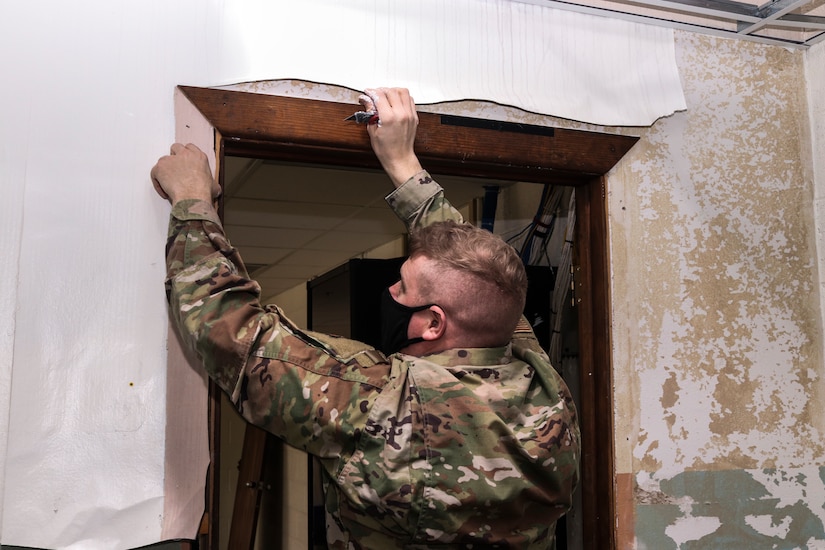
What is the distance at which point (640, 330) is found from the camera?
1791 millimetres

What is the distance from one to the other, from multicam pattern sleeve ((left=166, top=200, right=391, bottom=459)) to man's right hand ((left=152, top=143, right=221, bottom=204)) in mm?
96

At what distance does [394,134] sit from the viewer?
5.14 ft

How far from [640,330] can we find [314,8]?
1034mm

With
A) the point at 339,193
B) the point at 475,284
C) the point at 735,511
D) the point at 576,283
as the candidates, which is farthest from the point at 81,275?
the point at 339,193

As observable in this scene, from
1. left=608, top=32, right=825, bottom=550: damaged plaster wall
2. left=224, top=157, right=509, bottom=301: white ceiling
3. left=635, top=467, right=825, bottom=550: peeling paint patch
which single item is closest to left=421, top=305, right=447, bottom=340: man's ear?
left=608, top=32, right=825, bottom=550: damaged plaster wall

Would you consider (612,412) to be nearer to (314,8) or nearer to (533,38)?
(533,38)

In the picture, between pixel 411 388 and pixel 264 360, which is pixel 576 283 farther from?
pixel 264 360

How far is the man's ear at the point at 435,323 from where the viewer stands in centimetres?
135

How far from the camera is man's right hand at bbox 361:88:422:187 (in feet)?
5.13

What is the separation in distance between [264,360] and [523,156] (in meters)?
0.80

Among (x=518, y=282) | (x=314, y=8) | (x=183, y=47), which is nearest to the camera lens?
(x=518, y=282)

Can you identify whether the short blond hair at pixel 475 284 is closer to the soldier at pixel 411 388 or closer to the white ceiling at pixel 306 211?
the soldier at pixel 411 388

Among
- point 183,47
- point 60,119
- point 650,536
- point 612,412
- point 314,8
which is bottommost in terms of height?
point 650,536

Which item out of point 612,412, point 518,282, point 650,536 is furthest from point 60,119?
point 650,536
